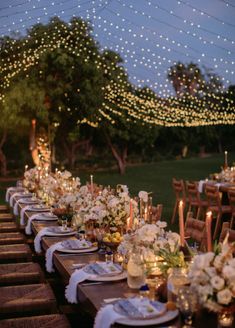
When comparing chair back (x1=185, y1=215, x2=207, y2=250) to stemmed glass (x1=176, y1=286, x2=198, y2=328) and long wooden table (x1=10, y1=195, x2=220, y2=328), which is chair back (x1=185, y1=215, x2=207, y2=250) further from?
stemmed glass (x1=176, y1=286, x2=198, y2=328)

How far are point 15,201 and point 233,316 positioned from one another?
266 inches

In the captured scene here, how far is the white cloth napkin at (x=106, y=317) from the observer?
2.99m

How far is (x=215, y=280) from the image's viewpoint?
2.91 metres

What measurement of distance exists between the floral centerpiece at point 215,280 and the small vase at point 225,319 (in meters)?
0.03

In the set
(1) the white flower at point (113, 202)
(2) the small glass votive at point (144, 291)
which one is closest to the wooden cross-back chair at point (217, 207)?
(1) the white flower at point (113, 202)

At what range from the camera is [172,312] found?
3.06 m

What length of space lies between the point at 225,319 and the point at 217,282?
21 cm

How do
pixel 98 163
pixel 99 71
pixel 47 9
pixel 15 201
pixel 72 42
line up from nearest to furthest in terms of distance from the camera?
pixel 15 201, pixel 47 9, pixel 72 42, pixel 99 71, pixel 98 163

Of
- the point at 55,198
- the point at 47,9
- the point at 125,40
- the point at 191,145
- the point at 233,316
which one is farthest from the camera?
the point at 191,145

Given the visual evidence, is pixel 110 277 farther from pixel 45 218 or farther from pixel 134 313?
pixel 45 218

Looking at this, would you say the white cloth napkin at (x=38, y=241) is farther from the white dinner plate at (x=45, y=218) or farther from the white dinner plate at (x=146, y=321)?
the white dinner plate at (x=146, y=321)

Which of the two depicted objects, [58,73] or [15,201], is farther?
[58,73]

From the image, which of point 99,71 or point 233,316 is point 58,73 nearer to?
point 99,71

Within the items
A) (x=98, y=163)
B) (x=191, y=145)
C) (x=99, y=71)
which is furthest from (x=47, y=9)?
(x=191, y=145)
